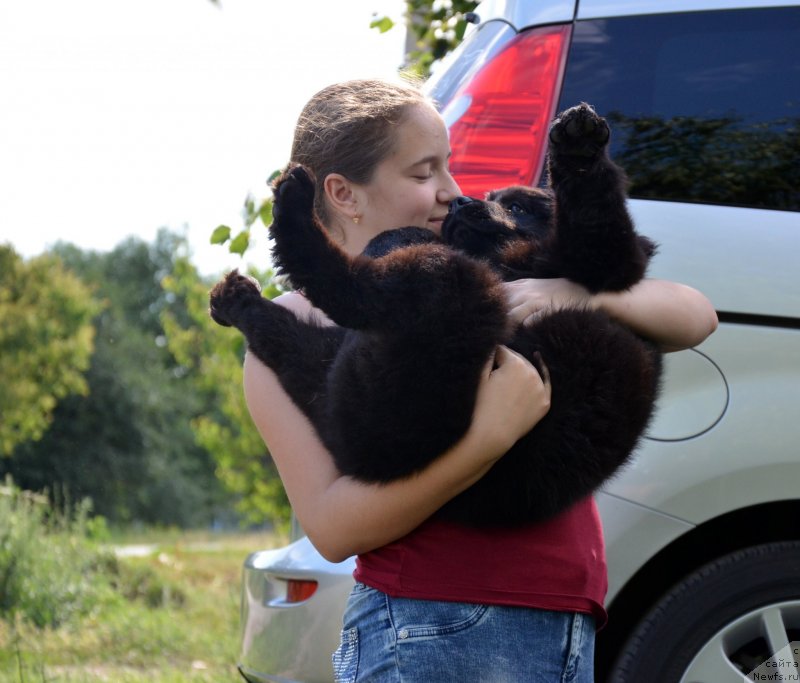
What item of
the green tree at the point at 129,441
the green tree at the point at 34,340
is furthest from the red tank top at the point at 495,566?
the green tree at the point at 129,441

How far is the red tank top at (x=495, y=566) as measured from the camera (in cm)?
153

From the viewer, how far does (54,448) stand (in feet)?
98.7

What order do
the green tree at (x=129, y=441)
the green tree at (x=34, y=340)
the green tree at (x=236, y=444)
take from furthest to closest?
the green tree at (x=129, y=441) < the green tree at (x=34, y=340) < the green tree at (x=236, y=444)

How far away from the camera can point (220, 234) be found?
3926 mm

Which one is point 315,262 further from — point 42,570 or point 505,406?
point 42,570

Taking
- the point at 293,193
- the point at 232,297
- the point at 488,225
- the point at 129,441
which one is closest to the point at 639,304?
the point at 488,225

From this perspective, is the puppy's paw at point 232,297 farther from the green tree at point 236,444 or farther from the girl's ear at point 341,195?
the green tree at point 236,444

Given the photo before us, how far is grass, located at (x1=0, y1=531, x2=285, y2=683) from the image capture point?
480 centimetres

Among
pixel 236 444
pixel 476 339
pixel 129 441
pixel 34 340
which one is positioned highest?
pixel 34 340

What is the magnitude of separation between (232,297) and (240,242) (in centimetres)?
212

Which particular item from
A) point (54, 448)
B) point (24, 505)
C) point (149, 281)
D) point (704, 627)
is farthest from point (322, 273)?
point (149, 281)

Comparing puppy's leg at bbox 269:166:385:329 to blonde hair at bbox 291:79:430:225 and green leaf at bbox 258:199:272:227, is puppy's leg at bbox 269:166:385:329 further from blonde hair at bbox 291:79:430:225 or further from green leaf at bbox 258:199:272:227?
green leaf at bbox 258:199:272:227

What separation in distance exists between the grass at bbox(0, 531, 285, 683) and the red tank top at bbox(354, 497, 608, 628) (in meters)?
2.97

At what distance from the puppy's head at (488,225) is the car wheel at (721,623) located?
1.04 meters
